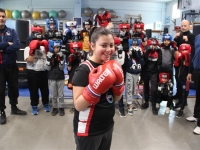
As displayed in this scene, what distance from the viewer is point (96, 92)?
1.10m

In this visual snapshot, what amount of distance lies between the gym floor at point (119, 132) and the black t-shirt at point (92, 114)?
1342 mm

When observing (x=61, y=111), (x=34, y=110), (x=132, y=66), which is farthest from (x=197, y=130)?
(x=34, y=110)

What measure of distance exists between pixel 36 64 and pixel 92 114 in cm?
233

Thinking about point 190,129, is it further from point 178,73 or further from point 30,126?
point 30,126

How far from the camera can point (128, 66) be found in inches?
136

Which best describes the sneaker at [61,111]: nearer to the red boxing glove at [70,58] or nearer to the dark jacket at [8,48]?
the red boxing glove at [70,58]

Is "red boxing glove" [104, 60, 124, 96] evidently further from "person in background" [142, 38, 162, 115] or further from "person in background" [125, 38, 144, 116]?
"person in background" [142, 38, 162, 115]

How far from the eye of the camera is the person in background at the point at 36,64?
3.20m

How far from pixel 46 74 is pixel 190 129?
2512 mm

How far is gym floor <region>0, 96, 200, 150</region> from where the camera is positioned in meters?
2.50

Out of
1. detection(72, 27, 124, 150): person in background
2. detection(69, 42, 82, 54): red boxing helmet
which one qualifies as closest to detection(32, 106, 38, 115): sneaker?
detection(69, 42, 82, 54): red boxing helmet

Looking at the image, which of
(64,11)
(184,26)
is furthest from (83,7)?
(184,26)

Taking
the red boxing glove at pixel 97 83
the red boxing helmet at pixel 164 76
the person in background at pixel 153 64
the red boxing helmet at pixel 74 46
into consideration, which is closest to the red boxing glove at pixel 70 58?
the red boxing helmet at pixel 74 46

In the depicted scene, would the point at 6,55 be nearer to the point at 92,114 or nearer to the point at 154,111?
the point at 92,114
